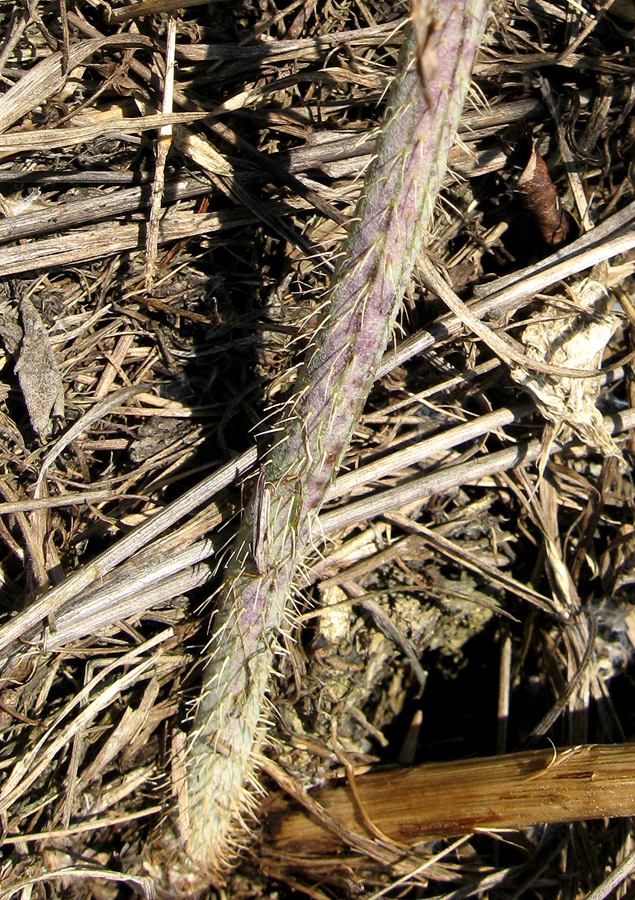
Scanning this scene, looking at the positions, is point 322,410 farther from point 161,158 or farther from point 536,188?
point 536,188

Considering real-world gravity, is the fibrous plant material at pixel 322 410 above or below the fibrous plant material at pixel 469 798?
above

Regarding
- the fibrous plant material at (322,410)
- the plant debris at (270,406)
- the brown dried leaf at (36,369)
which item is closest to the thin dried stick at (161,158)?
the plant debris at (270,406)

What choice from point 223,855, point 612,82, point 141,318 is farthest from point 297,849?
Result: point 612,82

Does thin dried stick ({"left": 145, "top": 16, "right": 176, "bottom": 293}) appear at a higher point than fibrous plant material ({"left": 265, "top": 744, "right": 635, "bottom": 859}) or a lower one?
higher

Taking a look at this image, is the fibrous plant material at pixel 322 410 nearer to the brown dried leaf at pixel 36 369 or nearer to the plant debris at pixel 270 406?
the plant debris at pixel 270 406

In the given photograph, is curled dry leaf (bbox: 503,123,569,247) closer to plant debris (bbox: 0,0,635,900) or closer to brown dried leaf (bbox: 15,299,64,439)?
plant debris (bbox: 0,0,635,900)

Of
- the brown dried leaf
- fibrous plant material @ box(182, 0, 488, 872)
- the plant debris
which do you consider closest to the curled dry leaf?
the plant debris

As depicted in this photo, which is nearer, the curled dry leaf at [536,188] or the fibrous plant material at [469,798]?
the fibrous plant material at [469,798]

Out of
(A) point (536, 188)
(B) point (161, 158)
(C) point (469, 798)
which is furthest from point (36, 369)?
(C) point (469, 798)
